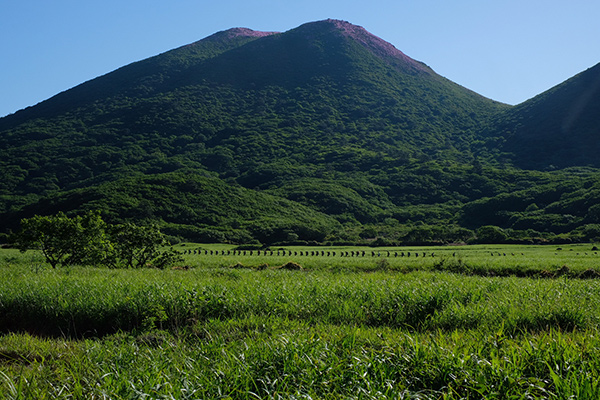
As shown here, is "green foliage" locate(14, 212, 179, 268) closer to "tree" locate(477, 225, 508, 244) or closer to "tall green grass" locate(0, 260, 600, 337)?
"tall green grass" locate(0, 260, 600, 337)

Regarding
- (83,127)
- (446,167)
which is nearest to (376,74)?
(446,167)

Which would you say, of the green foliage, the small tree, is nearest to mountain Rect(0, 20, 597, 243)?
the small tree

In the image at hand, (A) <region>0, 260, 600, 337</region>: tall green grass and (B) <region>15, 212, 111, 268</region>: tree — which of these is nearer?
(A) <region>0, 260, 600, 337</region>: tall green grass

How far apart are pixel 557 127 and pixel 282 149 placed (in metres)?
88.5

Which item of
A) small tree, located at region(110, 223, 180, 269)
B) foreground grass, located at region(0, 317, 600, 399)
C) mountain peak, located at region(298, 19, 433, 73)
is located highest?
mountain peak, located at region(298, 19, 433, 73)

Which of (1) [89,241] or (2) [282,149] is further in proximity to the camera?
(2) [282,149]

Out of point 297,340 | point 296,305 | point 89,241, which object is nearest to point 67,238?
point 89,241

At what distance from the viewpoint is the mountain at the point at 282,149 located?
79.1 metres

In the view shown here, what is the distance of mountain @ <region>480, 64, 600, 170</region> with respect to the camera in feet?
417

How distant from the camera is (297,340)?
646 centimetres

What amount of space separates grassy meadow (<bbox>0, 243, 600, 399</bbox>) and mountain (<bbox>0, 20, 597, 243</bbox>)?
164ft

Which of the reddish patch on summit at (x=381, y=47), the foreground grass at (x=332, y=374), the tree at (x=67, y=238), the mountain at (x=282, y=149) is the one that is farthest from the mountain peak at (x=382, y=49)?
the foreground grass at (x=332, y=374)

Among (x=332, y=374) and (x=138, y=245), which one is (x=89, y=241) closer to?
(x=138, y=245)

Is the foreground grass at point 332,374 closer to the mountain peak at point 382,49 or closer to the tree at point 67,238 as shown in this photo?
the tree at point 67,238
